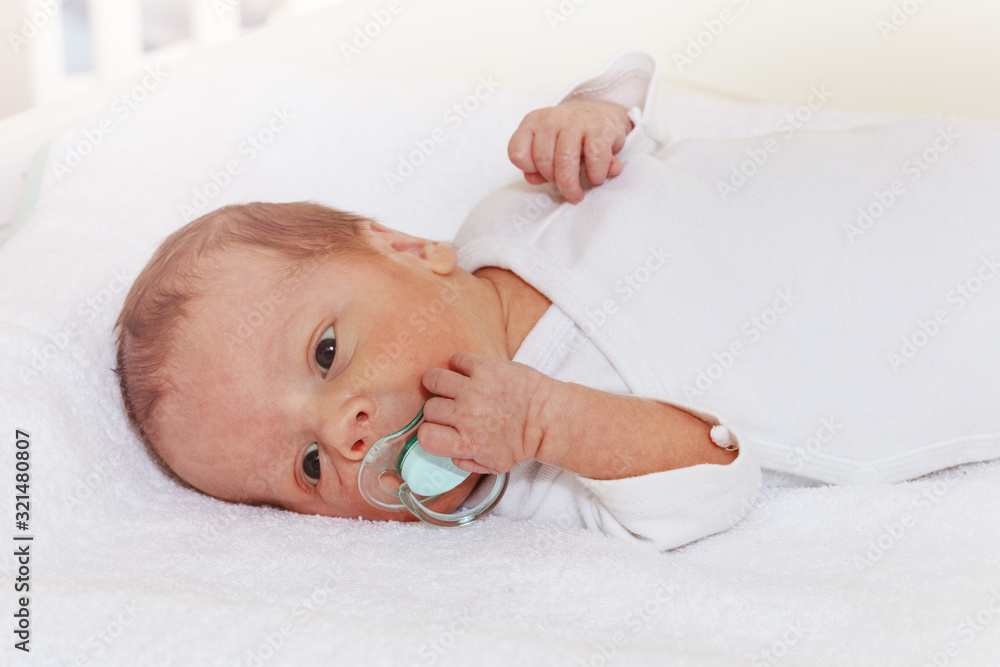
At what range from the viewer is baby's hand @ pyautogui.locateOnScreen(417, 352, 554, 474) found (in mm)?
810

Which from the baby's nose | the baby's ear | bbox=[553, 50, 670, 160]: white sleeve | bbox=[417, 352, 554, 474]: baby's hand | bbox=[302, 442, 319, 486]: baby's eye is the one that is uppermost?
bbox=[553, 50, 670, 160]: white sleeve

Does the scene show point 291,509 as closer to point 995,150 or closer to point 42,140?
point 42,140

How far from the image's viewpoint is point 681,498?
858mm

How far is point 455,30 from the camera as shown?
185 centimetres

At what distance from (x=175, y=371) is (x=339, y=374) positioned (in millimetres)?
189

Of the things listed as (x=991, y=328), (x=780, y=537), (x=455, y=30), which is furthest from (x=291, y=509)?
(x=455, y=30)

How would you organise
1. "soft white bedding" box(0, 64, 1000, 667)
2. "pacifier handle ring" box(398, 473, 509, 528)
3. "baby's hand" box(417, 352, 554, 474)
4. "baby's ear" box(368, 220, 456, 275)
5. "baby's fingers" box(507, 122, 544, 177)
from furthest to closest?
"baby's fingers" box(507, 122, 544, 177)
"baby's ear" box(368, 220, 456, 275)
"pacifier handle ring" box(398, 473, 509, 528)
"baby's hand" box(417, 352, 554, 474)
"soft white bedding" box(0, 64, 1000, 667)

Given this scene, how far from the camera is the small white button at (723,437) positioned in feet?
2.85

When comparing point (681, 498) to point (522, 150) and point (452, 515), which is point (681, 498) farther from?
point (522, 150)

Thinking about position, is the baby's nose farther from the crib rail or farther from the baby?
the crib rail

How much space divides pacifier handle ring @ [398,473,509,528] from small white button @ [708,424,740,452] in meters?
0.24

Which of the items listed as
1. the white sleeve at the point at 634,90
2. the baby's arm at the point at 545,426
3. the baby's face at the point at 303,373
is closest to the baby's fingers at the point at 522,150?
the white sleeve at the point at 634,90

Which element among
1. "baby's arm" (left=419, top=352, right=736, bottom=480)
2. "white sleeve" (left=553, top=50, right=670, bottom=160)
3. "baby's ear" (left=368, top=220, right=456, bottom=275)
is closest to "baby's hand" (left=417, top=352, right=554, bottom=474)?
"baby's arm" (left=419, top=352, right=736, bottom=480)

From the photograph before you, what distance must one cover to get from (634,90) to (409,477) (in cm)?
73
